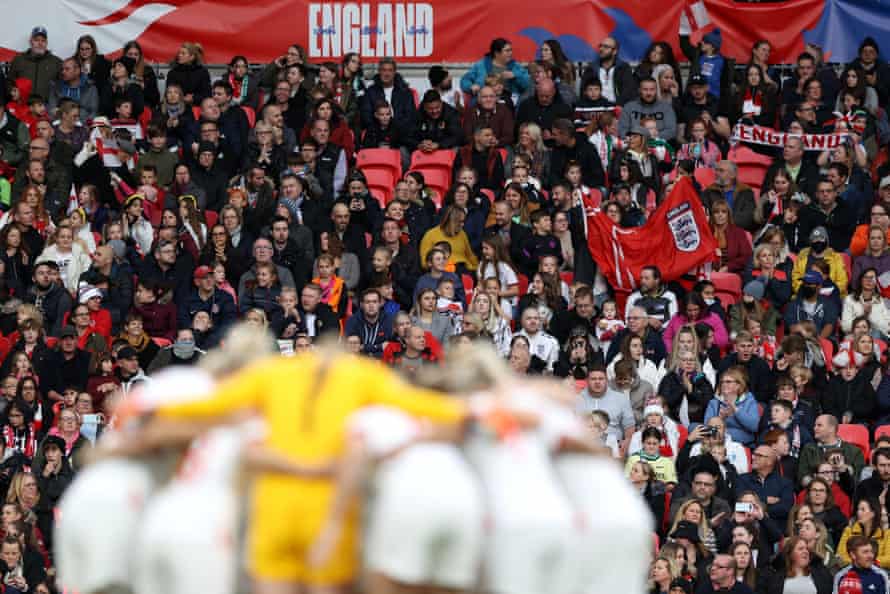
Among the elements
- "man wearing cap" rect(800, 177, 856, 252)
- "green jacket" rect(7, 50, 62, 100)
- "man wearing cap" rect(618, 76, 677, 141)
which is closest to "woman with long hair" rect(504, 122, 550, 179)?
"man wearing cap" rect(618, 76, 677, 141)

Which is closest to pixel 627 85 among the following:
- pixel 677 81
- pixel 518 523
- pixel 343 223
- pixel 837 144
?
pixel 677 81

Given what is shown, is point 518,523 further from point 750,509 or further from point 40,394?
point 40,394

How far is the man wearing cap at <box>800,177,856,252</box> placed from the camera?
20.0 meters

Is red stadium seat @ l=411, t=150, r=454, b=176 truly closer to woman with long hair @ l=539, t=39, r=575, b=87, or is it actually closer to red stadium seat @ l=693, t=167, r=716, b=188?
woman with long hair @ l=539, t=39, r=575, b=87

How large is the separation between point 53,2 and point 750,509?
11564 mm

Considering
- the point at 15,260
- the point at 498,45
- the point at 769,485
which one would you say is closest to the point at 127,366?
the point at 15,260

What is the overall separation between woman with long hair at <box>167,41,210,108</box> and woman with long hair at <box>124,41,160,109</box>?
9.6 inches

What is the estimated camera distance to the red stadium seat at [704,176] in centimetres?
2111

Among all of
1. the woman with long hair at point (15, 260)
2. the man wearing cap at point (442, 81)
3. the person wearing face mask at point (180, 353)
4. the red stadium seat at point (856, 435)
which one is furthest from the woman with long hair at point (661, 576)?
the man wearing cap at point (442, 81)

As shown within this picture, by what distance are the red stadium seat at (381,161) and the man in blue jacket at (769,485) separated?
6239 millimetres

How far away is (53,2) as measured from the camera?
23.8m

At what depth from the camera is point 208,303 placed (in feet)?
61.1

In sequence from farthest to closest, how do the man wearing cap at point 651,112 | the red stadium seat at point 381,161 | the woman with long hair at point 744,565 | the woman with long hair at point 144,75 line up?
the woman with long hair at point 144,75
the man wearing cap at point 651,112
the red stadium seat at point 381,161
the woman with long hair at point 744,565

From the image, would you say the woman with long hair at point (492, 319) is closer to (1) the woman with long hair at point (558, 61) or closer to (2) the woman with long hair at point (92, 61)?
(1) the woman with long hair at point (558, 61)
